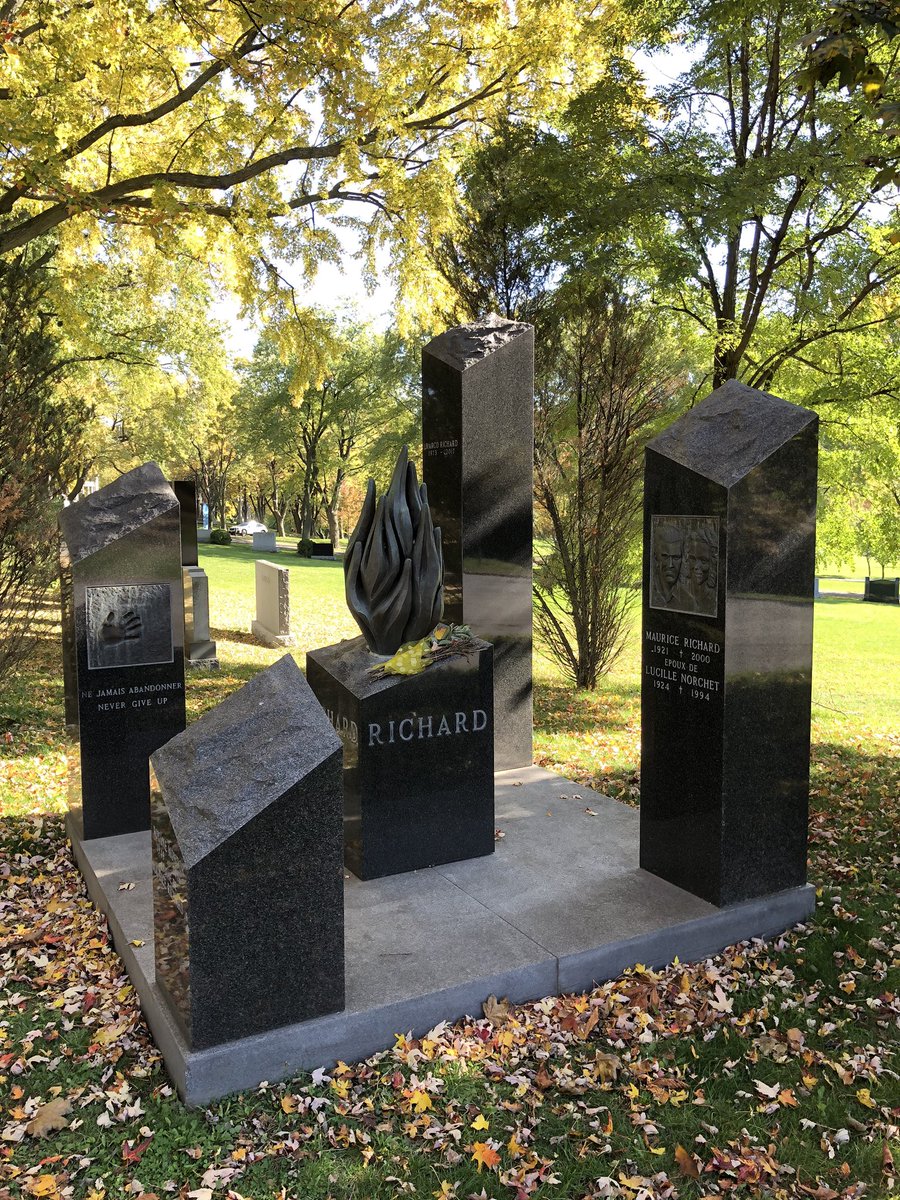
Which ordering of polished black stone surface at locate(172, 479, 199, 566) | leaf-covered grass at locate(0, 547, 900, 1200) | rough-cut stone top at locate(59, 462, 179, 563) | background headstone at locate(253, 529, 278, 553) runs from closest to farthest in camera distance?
leaf-covered grass at locate(0, 547, 900, 1200) < rough-cut stone top at locate(59, 462, 179, 563) < polished black stone surface at locate(172, 479, 199, 566) < background headstone at locate(253, 529, 278, 553)

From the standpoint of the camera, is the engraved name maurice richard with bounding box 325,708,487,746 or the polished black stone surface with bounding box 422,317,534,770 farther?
the polished black stone surface with bounding box 422,317,534,770

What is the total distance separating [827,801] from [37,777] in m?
6.82

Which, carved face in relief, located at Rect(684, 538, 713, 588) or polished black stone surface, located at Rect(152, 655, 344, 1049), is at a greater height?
carved face in relief, located at Rect(684, 538, 713, 588)

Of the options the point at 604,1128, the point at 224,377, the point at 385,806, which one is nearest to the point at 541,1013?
the point at 604,1128

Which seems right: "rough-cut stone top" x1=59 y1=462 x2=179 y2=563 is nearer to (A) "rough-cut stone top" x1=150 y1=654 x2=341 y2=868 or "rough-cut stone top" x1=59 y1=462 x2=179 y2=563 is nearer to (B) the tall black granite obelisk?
(B) the tall black granite obelisk

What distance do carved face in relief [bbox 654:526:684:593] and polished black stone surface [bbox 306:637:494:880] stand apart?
1.29 m

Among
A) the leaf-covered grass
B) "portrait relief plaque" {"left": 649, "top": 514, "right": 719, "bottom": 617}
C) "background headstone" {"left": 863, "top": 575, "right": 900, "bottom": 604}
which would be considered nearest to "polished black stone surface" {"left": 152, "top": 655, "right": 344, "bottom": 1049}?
the leaf-covered grass

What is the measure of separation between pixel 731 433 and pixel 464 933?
3039mm

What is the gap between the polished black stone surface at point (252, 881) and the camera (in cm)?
345

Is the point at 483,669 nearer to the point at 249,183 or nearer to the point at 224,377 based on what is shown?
the point at 249,183

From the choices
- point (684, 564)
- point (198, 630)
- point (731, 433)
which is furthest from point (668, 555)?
point (198, 630)

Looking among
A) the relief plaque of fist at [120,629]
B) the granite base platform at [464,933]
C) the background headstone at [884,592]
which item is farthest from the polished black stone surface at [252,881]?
the background headstone at [884,592]

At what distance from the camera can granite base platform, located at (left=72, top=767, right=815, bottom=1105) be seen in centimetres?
368

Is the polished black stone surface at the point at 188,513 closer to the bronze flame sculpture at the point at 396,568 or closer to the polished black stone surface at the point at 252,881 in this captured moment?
the bronze flame sculpture at the point at 396,568
